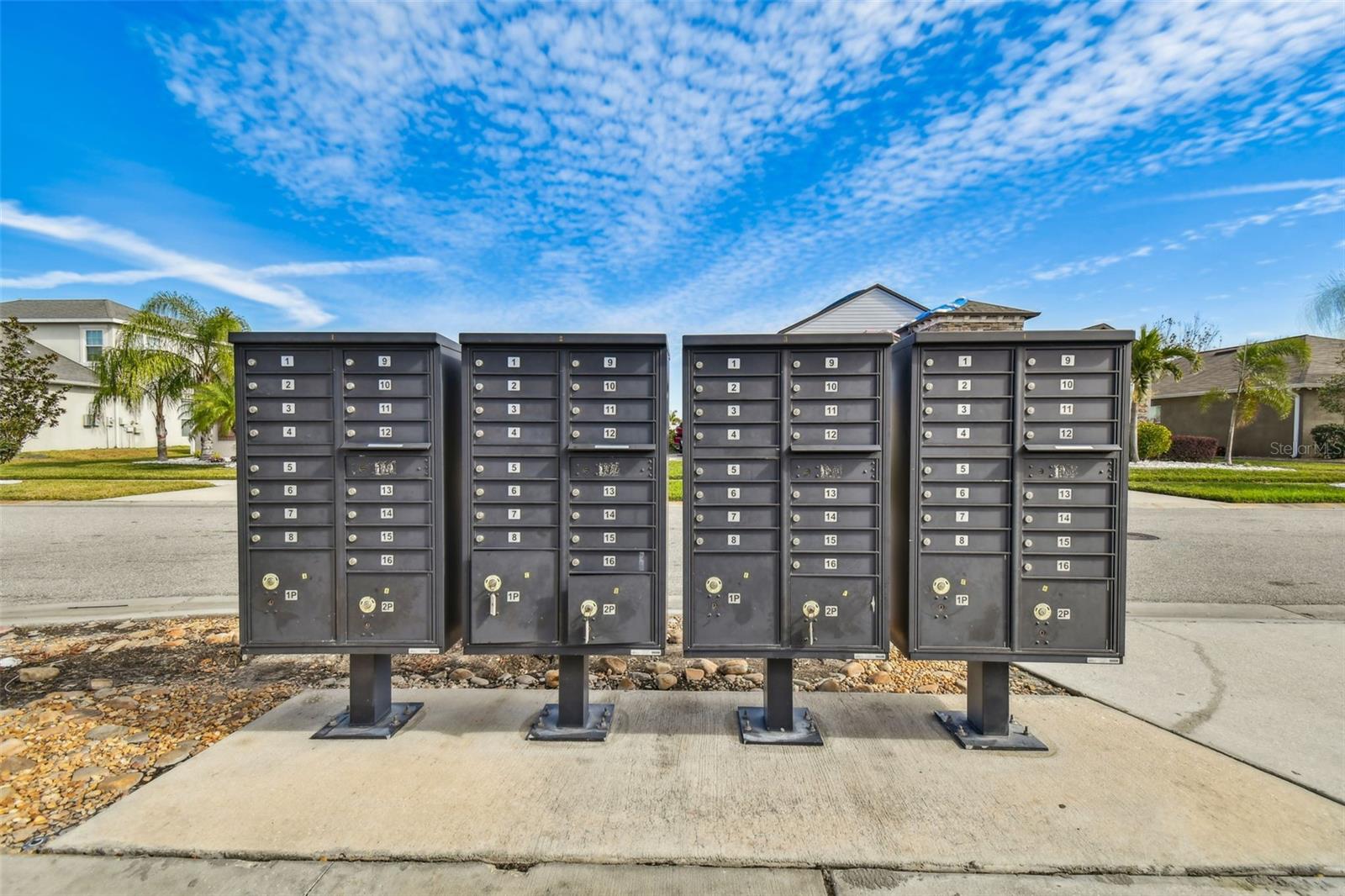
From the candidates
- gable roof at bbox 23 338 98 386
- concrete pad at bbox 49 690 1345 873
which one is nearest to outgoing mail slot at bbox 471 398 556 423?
concrete pad at bbox 49 690 1345 873

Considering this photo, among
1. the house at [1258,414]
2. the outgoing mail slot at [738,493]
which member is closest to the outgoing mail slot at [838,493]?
the outgoing mail slot at [738,493]

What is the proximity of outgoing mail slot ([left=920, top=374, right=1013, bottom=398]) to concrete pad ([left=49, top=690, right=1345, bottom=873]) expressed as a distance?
1.92 metres

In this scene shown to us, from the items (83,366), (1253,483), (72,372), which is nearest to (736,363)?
(1253,483)

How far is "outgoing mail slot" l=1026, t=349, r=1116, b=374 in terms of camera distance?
10.4 feet

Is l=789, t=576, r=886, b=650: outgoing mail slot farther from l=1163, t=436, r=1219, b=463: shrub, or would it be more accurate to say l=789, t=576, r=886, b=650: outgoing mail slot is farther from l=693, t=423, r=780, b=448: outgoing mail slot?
l=1163, t=436, r=1219, b=463: shrub

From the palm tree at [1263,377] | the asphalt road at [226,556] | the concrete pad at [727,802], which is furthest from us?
the palm tree at [1263,377]

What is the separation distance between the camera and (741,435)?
3.25 metres

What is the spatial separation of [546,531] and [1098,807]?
9.66ft

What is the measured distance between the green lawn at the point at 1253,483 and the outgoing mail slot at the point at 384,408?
56.6ft

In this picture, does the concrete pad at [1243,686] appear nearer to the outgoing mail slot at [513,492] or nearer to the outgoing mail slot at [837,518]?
the outgoing mail slot at [837,518]

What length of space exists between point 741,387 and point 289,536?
103 inches

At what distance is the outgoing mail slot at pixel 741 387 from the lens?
3.23m

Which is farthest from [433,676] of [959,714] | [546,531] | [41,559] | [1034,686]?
[41,559]

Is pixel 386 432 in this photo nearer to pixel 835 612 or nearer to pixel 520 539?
pixel 520 539
